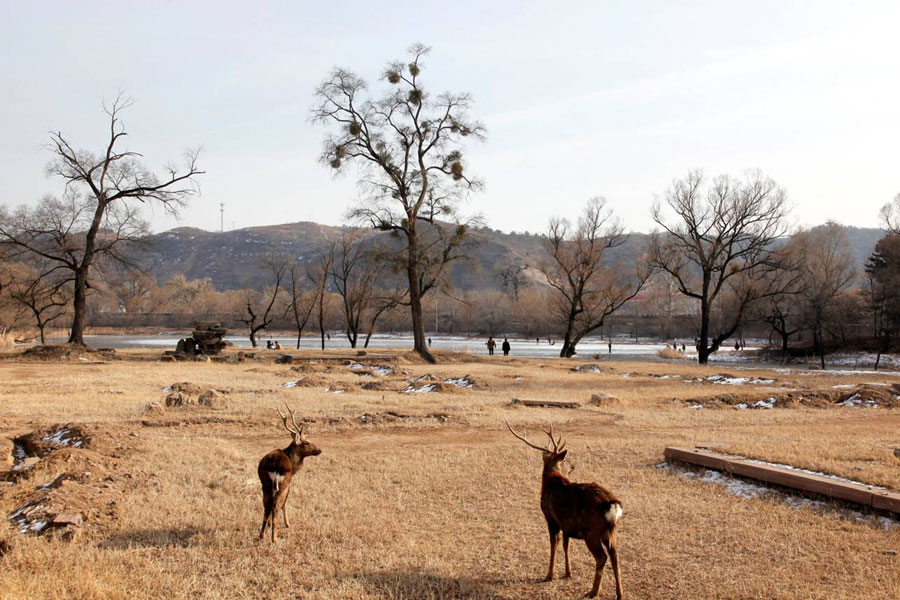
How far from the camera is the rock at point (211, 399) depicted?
17544mm

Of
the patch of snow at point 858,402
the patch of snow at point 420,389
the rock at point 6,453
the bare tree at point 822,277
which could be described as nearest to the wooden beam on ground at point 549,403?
the patch of snow at point 420,389

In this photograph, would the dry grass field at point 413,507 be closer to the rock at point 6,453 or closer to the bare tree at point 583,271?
the rock at point 6,453

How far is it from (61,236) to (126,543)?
34.4 meters

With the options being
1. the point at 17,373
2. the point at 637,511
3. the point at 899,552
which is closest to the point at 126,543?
the point at 637,511

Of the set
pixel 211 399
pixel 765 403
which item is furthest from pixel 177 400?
pixel 765 403

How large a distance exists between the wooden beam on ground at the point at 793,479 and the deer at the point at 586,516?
411 centimetres

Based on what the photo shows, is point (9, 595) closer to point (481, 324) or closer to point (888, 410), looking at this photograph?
point (888, 410)

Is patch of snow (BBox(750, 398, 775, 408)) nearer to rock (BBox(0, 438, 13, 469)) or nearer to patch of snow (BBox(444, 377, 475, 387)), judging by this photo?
patch of snow (BBox(444, 377, 475, 387))

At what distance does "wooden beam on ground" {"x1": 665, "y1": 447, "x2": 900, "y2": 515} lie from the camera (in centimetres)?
810

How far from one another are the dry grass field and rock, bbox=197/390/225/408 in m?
0.49

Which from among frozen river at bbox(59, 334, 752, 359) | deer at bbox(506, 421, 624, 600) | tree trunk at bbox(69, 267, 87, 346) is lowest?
frozen river at bbox(59, 334, 752, 359)

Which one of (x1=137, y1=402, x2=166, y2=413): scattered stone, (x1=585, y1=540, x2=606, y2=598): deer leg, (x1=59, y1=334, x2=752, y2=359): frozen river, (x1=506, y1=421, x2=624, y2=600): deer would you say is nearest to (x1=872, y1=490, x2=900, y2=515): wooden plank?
(x1=506, y1=421, x2=624, y2=600): deer

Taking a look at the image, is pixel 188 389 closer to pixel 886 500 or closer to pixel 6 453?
pixel 6 453

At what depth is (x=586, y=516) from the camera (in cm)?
584
